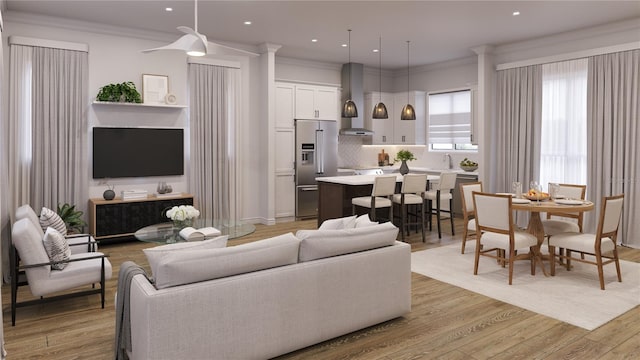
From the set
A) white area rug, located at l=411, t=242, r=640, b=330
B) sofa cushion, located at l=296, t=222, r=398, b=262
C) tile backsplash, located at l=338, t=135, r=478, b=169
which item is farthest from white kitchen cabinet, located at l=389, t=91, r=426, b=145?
sofa cushion, located at l=296, t=222, r=398, b=262

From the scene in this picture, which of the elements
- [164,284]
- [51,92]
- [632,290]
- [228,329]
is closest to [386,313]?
[228,329]

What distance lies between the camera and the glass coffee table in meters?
3.95

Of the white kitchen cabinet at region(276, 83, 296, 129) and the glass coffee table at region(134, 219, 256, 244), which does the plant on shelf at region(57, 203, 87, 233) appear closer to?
the glass coffee table at region(134, 219, 256, 244)

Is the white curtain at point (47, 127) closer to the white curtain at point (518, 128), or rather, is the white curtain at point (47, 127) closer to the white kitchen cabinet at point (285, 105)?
the white kitchen cabinet at point (285, 105)

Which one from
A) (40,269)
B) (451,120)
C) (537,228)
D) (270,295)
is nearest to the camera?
(270,295)

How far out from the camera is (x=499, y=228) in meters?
4.50

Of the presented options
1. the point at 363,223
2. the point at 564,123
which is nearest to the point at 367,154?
the point at 564,123

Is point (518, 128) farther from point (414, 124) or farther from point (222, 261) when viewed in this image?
point (222, 261)

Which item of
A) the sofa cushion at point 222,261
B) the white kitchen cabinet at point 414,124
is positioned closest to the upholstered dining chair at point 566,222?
the sofa cushion at point 222,261

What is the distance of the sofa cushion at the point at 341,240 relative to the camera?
3.00 meters

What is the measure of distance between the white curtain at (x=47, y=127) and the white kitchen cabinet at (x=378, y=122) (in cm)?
535

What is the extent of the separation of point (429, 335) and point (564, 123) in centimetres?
501

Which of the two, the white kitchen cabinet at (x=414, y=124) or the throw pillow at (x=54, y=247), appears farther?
the white kitchen cabinet at (x=414, y=124)

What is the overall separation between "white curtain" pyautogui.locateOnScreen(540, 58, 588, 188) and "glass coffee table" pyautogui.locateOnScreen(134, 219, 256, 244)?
5.02 metres
